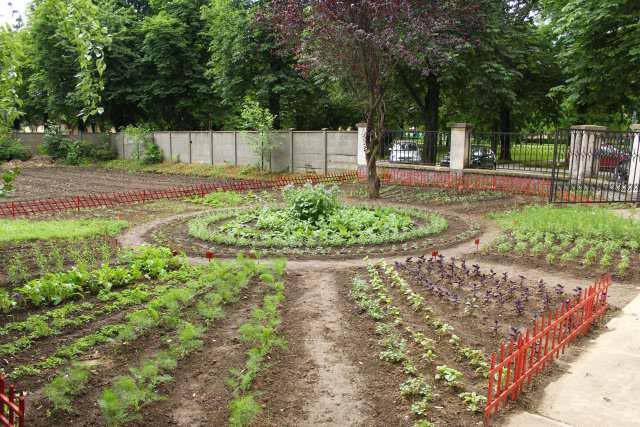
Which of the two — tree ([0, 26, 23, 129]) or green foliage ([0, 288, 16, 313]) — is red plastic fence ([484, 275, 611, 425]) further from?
green foliage ([0, 288, 16, 313])

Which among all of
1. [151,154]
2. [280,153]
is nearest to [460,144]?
[280,153]

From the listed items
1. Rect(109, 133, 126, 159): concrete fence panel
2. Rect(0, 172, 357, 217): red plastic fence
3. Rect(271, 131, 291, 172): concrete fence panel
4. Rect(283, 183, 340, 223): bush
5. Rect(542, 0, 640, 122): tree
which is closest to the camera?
Rect(283, 183, 340, 223): bush

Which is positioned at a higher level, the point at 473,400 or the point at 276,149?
the point at 276,149

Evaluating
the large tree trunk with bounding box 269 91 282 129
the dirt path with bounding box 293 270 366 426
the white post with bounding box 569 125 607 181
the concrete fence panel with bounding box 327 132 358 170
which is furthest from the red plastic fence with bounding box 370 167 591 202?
the dirt path with bounding box 293 270 366 426

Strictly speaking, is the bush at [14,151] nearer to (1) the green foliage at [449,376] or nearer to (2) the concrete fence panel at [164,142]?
(2) the concrete fence panel at [164,142]

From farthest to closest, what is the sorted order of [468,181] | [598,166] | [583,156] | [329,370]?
[468,181], [583,156], [598,166], [329,370]

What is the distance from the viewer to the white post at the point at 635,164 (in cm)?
1434

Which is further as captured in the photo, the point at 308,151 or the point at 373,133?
the point at 308,151

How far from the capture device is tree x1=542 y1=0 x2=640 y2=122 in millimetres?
16781

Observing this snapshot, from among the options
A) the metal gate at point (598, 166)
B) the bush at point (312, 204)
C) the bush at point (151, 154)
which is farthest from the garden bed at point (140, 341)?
the bush at point (151, 154)

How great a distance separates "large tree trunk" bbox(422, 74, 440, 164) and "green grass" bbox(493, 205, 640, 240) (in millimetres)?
8196

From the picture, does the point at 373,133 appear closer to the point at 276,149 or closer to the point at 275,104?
the point at 276,149

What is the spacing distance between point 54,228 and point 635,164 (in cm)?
1579

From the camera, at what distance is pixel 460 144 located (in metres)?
19.2
